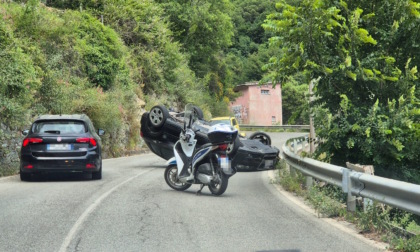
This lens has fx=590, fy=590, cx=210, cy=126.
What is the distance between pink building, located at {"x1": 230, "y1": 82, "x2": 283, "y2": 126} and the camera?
81.5 meters

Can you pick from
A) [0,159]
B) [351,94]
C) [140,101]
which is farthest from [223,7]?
[351,94]

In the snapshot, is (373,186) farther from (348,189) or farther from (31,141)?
(31,141)

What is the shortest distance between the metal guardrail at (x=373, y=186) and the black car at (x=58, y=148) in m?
5.92

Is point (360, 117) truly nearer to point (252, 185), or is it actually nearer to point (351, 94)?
point (351, 94)

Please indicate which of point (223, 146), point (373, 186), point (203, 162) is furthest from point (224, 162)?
point (373, 186)

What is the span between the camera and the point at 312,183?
11.8m

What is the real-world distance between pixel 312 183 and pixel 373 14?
12.2 feet

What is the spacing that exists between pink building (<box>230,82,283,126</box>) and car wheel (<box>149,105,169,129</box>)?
63.4m

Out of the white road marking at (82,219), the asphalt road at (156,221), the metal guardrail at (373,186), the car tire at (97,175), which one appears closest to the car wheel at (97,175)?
the car tire at (97,175)

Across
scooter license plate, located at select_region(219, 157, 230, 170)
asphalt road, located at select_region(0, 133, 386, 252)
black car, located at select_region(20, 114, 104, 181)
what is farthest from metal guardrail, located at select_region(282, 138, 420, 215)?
black car, located at select_region(20, 114, 104, 181)

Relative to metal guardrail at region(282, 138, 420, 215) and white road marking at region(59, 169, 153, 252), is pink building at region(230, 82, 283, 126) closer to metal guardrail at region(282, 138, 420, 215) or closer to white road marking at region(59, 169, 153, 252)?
white road marking at region(59, 169, 153, 252)

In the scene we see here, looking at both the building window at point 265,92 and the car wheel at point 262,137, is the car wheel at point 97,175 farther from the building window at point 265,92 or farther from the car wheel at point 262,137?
the building window at point 265,92

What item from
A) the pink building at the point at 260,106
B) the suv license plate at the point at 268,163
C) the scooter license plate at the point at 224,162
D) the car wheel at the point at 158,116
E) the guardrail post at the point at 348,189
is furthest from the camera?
the pink building at the point at 260,106

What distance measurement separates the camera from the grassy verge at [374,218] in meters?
6.72
